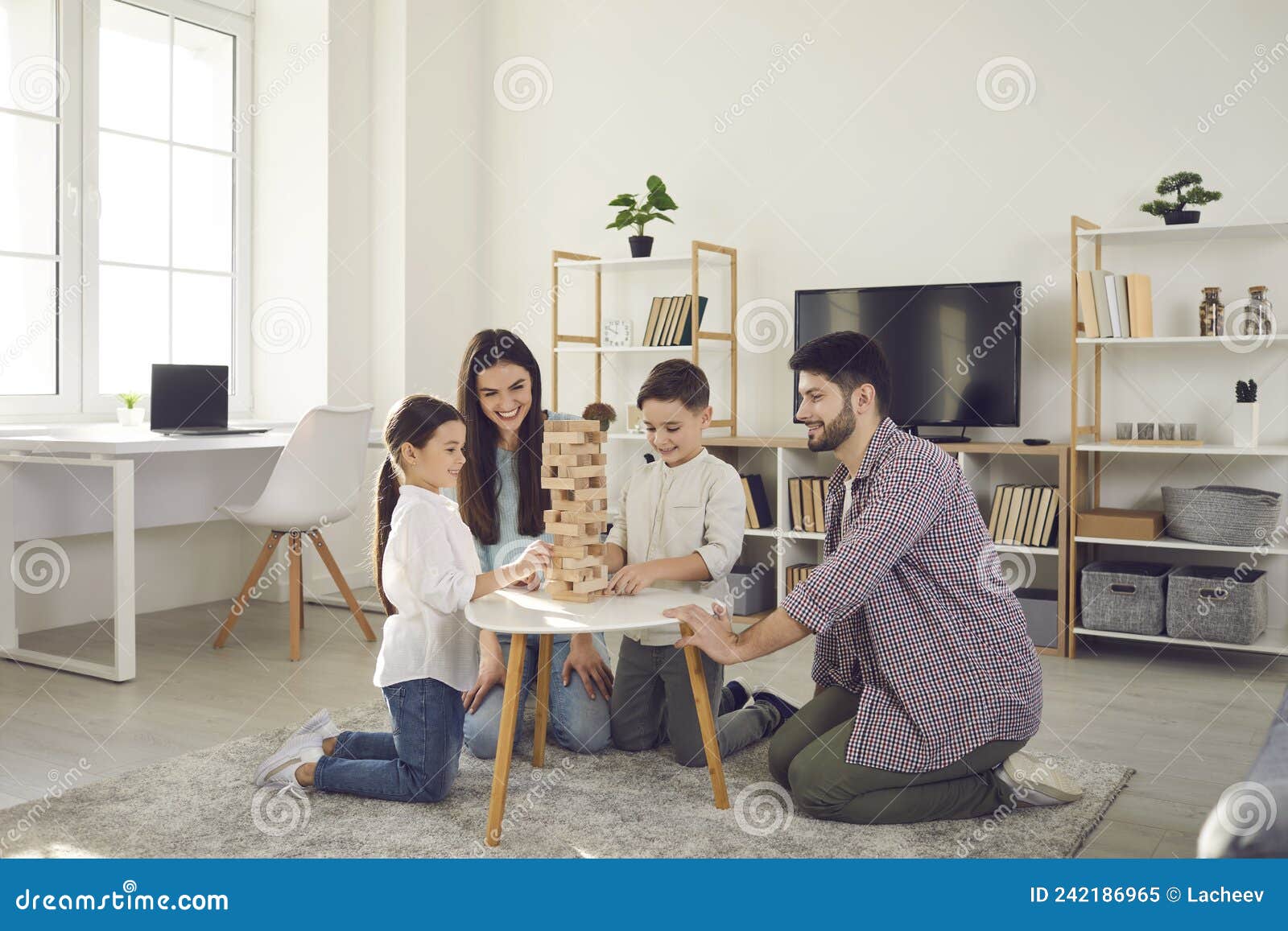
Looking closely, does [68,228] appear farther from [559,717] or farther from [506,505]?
[559,717]

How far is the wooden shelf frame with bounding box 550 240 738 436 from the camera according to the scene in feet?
14.8

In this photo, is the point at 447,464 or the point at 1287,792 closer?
the point at 1287,792

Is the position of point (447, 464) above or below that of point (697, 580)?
above

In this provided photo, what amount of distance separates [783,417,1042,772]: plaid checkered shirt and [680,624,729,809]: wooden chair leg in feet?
0.74

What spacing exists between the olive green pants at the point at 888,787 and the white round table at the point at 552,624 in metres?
0.19

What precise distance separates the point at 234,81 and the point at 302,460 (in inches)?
85.9

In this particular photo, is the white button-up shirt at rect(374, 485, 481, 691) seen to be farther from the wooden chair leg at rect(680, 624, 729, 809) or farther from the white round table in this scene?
the wooden chair leg at rect(680, 624, 729, 809)

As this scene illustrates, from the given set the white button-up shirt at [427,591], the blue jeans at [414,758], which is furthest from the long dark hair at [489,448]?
the blue jeans at [414,758]

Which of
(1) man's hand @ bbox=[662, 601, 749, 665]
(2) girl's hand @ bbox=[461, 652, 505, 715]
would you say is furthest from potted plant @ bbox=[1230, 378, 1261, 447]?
(2) girl's hand @ bbox=[461, 652, 505, 715]

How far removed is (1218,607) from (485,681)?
2.29 metres

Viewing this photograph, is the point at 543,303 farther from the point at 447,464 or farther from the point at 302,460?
the point at 447,464

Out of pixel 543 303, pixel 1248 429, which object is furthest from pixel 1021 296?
pixel 543 303

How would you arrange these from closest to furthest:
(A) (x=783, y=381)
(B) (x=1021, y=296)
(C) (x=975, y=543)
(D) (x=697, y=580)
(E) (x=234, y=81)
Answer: (C) (x=975, y=543) → (D) (x=697, y=580) → (B) (x=1021, y=296) → (A) (x=783, y=381) → (E) (x=234, y=81)

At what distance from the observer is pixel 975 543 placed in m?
2.24
